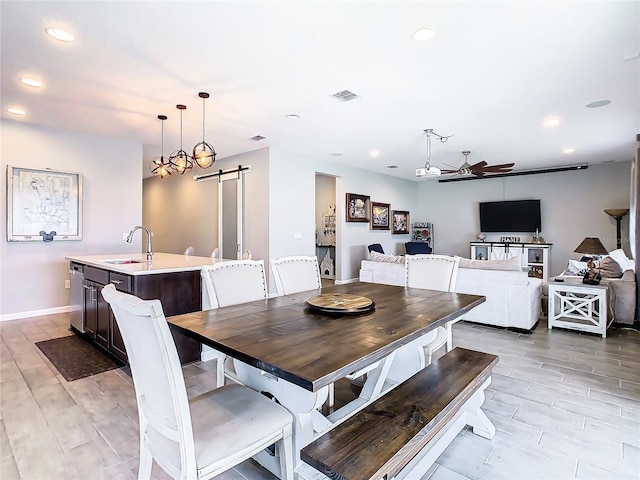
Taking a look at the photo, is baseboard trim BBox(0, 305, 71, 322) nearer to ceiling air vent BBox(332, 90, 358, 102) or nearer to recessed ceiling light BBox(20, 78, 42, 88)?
recessed ceiling light BBox(20, 78, 42, 88)

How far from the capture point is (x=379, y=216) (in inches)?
343

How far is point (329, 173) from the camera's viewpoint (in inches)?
285

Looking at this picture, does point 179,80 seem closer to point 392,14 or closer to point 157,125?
point 157,125

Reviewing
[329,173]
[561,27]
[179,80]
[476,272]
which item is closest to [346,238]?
[329,173]

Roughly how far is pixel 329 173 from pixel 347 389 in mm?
5248

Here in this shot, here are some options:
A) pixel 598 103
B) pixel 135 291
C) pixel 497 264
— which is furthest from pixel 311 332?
pixel 598 103

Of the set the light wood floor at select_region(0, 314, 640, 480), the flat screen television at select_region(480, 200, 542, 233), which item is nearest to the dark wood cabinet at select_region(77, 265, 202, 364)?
the light wood floor at select_region(0, 314, 640, 480)

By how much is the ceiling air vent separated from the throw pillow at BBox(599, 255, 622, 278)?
402 centimetres

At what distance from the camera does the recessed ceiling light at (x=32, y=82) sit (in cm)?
334

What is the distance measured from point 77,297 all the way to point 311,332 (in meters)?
3.61

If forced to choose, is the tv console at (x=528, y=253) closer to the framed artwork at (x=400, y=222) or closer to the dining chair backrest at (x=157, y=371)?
the framed artwork at (x=400, y=222)

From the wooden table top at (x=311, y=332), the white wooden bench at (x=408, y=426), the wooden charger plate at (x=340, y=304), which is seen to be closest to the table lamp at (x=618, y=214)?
the wooden table top at (x=311, y=332)

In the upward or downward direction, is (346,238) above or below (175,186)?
below

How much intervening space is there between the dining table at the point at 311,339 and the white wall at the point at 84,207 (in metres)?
4.43
